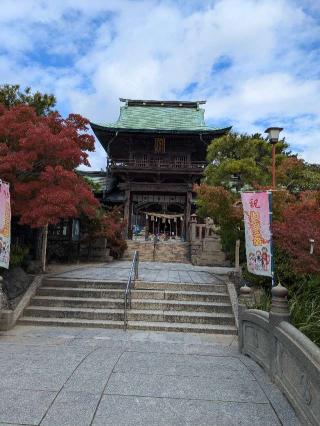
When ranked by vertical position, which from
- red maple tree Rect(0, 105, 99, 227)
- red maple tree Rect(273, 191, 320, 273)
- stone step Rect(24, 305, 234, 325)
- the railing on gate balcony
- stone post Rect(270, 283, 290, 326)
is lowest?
stone step Rect(24, 305, 234, 325)

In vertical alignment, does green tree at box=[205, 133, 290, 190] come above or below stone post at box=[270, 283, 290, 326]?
above

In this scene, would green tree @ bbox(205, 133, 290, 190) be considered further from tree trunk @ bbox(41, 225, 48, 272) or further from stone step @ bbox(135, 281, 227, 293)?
tree trunk @ bbox(41, 225, 48, 272)

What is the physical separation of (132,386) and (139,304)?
14.7ft

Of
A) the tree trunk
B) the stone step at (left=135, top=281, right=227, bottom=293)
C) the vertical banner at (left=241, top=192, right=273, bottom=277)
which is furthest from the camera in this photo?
the tree trunk

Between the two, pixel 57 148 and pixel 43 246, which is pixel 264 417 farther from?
pixel 43 246

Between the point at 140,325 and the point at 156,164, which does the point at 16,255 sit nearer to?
the point at 140,325

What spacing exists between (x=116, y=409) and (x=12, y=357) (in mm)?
2480

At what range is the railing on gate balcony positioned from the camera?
86.8 feet

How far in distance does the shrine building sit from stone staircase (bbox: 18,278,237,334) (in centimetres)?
1550

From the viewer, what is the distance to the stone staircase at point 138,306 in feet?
27.1

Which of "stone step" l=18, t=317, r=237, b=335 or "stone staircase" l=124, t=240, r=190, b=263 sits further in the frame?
"stone staircase" l=124, t=240, r=190, b=263

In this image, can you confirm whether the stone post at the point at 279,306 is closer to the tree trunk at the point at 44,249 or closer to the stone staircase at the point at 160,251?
the tree trunk at the point at 44,249

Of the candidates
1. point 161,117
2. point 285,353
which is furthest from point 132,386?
point 161,117

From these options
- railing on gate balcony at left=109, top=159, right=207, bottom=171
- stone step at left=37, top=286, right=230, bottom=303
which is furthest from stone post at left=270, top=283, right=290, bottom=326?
railing on gate balcony at left=109, top=159, right=207, bottom=171
